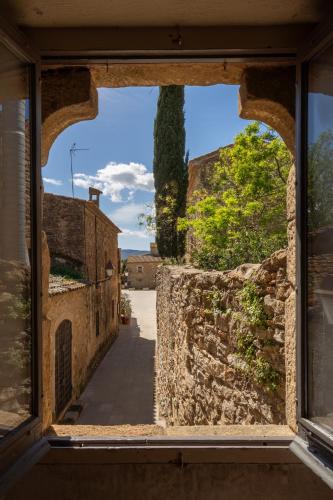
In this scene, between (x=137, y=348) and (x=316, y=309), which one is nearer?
(x=316, y=309)

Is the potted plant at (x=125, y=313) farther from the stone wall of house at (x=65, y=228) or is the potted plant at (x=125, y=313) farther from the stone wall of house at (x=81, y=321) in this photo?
the stone wall of house at (x=65, y=228)

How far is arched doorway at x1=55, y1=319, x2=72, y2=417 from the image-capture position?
805cm

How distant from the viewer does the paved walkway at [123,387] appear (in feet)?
26.6

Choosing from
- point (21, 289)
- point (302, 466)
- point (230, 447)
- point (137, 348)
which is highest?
point (21, 289)

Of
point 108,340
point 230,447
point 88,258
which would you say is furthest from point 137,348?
point 230,447

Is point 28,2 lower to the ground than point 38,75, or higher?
higher

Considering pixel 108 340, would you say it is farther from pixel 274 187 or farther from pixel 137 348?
pixel 274 187

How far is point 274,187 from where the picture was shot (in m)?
5.99

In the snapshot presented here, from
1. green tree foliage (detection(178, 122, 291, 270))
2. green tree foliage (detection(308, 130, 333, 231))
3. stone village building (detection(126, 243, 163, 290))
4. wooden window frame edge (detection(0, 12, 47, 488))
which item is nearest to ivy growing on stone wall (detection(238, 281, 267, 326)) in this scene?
green tree foliage (detection(308, 130, 333, 231))

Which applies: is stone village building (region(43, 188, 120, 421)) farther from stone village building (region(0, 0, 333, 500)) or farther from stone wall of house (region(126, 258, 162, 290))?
stone wall of house (region(126, 258, 162, 290))

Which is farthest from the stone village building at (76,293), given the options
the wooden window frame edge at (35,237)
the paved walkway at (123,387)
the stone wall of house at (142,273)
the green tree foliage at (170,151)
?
the stone wall of house at (142,273)

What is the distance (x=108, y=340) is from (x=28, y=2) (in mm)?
15021

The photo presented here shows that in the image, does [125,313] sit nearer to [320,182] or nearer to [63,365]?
[63,365]

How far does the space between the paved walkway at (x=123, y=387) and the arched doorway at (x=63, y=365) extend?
0.65m
